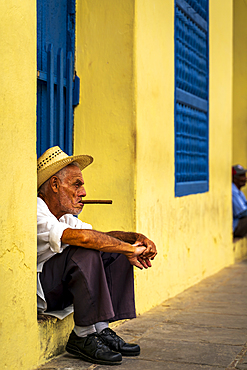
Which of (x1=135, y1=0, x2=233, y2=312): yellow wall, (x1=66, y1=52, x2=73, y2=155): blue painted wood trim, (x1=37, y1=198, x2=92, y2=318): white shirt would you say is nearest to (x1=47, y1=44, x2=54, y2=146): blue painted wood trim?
(x1=66, y1=52, x2=73, y2=155): blue painted wood trim

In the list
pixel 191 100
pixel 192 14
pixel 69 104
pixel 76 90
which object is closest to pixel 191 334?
pixel 69 104

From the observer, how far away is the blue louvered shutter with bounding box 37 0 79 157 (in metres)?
3.86

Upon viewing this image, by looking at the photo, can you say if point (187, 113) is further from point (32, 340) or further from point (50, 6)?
point (32, 340)

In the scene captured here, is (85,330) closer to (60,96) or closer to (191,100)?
(60,96)

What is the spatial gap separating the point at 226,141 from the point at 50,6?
3540mm

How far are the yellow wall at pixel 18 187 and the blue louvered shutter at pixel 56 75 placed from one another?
89 cm

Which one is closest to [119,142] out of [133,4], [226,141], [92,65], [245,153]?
[92,65]

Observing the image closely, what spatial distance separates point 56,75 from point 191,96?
195 centimetres

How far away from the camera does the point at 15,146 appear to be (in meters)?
2.78

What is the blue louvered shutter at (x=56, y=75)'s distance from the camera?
12.7ft

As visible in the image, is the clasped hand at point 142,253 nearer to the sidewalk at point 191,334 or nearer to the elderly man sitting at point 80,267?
the elderly man sitting at point 80,267

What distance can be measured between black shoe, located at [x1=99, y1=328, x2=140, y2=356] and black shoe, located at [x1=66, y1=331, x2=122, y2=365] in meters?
0.07

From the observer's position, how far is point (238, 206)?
7539 mm

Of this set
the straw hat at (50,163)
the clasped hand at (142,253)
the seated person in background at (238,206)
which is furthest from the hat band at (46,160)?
the seated person in background at (238,206)
